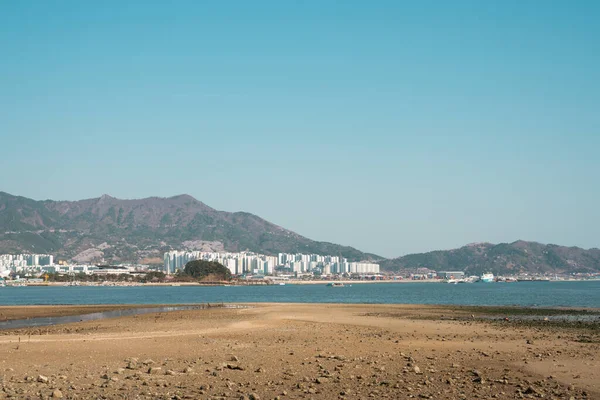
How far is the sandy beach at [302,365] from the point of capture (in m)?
15.2

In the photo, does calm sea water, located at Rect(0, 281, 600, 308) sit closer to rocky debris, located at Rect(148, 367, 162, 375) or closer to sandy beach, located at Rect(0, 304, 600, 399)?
sandy beach, located at Rect(0, 304, 600, 399)

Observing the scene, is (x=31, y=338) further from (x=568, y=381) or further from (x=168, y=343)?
(x=568, y=381)

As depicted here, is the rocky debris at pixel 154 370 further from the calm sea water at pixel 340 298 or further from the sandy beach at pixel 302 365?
the calm sea water at pixel 340 298

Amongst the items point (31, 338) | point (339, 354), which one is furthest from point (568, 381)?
point (31, 338)

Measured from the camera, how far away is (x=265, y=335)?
28.9m

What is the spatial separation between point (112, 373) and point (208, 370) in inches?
101

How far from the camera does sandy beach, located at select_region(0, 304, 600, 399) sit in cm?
1523

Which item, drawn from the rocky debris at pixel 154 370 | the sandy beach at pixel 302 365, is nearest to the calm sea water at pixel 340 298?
the sandy beach at pixel 302 365

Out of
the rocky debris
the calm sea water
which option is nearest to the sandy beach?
the rocky debris

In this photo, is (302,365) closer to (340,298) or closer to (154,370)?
(154,370)

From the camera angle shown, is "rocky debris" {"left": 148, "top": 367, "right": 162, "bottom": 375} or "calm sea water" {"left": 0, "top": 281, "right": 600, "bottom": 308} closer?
"rocky debris" {"left": 148, "top": 367, "right": 162, "bottom": 375}

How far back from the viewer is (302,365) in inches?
752

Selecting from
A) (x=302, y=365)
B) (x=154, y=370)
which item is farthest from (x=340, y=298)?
(x=154, y=370)

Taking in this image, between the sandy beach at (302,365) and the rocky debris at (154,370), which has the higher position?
the rocky debris at (154,370)
